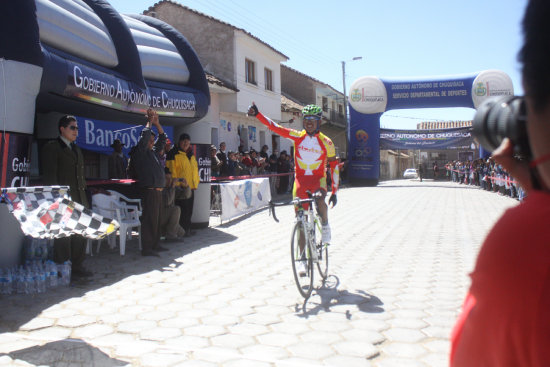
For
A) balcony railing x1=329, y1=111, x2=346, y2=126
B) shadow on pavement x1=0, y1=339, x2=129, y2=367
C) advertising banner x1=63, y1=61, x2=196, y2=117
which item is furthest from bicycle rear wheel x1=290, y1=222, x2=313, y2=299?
balcony railing x1=329, y1=111, x2=346, y2=126

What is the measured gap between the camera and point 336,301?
15.8 ft

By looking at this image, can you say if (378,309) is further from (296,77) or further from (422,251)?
(296,77)

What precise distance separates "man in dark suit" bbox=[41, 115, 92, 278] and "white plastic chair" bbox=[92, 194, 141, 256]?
161cm

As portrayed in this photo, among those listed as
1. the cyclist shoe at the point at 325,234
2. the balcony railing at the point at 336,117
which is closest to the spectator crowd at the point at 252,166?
the cyclist shoe at the point at 325,234

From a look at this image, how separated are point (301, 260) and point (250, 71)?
21.2m

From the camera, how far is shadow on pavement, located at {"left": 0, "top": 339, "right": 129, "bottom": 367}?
3.36m

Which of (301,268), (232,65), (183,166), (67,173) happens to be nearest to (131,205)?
(183,166)

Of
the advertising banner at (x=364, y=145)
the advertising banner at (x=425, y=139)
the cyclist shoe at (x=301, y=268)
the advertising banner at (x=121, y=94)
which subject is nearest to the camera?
the cyclist shoe at (x=301, y=268)

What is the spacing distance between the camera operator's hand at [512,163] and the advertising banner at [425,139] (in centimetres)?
2885

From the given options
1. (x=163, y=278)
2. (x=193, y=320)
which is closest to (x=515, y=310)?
(x=193, y=320)

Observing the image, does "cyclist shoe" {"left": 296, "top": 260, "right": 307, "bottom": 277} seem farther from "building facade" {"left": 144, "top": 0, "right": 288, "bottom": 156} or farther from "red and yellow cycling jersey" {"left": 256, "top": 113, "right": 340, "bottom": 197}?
"building facade" {"left": 144, "top": 0, "right": 288, "bottom": 156}

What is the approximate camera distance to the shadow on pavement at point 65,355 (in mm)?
3361

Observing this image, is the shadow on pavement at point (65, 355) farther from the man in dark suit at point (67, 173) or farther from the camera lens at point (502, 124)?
the camera lens at point (502, 124)

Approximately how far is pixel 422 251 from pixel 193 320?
4.49 meters
